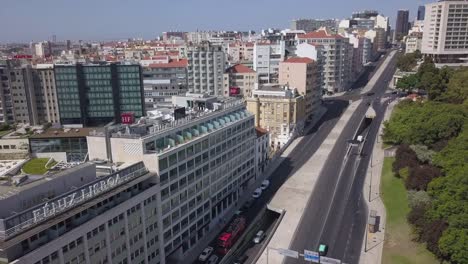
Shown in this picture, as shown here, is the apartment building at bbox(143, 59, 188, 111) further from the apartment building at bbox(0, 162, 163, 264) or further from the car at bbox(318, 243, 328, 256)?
the apartment building at bbox(0, 162, 163, 264)

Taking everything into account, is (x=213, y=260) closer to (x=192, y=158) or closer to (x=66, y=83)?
(x=192, y=158)

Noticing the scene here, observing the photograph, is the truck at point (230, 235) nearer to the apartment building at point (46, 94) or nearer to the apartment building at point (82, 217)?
the apartment building at point (82, 217)

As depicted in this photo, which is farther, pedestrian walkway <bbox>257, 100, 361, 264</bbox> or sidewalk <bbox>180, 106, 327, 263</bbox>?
pedestrian walkway <bbox>257, 100, 361, 264</bbox>

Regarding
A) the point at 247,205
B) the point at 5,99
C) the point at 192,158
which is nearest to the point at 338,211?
the point at 247,205

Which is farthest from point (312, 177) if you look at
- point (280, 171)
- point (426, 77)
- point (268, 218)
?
point (426, 77)

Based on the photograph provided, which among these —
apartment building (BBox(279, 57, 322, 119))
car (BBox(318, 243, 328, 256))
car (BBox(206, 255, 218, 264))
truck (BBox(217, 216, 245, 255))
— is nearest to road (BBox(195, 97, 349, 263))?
truck (BBox(217, 216, 245, 255))

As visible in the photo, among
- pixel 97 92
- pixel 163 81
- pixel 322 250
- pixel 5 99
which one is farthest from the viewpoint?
pixel 163 81

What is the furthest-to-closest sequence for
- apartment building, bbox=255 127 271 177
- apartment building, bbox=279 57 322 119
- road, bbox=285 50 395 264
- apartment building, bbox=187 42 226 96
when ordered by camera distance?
apartment building, bbox=187 42 226 96
apartment building, bbox=279 57 322 119
apartment building, bbox=255 127 271 177
road, bbox=285 50 395 264

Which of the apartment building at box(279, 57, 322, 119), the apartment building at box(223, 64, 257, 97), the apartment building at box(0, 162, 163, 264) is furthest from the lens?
the apartment building at box(223, 64, 257, 97)
